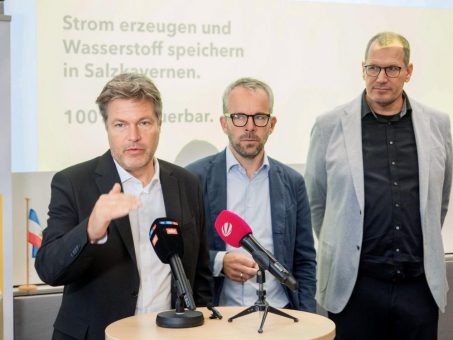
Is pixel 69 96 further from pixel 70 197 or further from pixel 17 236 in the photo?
pixel 70 197

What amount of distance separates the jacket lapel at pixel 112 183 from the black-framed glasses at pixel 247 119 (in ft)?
2.62

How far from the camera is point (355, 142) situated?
3924mm

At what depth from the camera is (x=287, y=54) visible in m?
4.98

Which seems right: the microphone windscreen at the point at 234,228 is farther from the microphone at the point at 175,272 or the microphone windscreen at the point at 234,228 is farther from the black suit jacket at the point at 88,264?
the black suit jacket at the point at 88,264

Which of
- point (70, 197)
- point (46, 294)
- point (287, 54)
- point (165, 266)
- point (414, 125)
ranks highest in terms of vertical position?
point (287, 54)

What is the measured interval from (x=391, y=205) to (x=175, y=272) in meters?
1.68

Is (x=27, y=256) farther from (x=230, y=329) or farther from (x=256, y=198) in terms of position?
(x=230, y=329)

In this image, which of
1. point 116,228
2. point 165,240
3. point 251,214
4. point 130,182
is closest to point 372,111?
point 251,214

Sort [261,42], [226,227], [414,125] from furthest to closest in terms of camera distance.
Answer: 1. [261,42]
2. [414,125]
3. [226,227]

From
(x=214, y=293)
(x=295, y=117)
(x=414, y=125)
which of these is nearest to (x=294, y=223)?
(x=214, y=293)

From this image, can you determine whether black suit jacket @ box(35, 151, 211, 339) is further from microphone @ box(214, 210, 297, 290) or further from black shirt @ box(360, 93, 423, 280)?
black shirt @ box(360, 93, 423, 280)

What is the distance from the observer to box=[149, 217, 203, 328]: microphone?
2.47 meters

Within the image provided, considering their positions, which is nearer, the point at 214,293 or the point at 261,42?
the point at 214,293

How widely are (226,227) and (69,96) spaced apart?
203 cm
